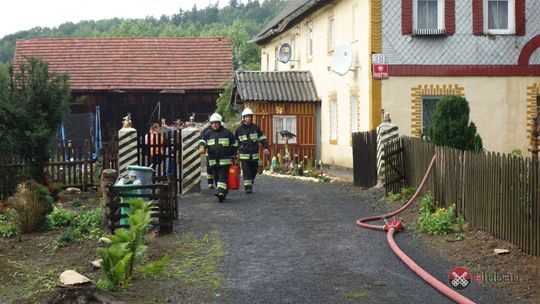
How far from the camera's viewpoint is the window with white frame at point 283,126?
31469 mm

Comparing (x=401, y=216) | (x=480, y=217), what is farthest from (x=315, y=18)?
(x=480, y=217)

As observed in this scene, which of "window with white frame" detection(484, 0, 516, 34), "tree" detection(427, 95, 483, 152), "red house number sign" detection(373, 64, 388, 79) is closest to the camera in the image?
"tree" detection(427, 95, 483, 152)

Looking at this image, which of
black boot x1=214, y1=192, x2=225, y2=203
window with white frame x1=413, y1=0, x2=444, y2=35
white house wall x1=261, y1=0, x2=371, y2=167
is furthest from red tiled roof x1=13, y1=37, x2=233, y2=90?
black boot x1=214, y1=192, x2=225, y2=203

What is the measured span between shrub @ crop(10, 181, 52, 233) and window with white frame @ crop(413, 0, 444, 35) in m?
12.2

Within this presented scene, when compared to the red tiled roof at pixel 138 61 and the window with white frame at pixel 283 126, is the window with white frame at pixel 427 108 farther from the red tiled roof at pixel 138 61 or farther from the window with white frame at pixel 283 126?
the red tiled roof at pixel 138 61

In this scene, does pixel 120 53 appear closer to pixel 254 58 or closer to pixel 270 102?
pixel 270 102

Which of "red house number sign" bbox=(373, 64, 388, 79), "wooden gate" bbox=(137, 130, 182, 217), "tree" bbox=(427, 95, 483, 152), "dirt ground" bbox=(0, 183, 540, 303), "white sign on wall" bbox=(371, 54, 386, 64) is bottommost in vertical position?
"dirt ground" bbox=(0, 183, 540, 303)

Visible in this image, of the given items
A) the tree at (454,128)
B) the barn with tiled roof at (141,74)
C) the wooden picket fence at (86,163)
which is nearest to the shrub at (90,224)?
the wooden picket fence at (86,163)

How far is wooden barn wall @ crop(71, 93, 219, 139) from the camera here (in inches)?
1574

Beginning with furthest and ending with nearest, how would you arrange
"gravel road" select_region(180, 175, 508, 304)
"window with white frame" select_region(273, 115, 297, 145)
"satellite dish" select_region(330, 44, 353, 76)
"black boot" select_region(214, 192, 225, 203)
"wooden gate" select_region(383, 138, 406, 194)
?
"window with white frame" select_region(273, 115, 297, 145) → "satellite dish" select_region(330, 44, 353, 76) → "wooden gate" select_region(383, 138, 406, 194) → "black boot" select_region(214, 192, 225, 203) → "gravel road" select_region(180, 175, 508, 304)

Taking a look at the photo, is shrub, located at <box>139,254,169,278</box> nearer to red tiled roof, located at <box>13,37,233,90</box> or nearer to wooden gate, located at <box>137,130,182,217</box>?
wooden gate, located at <box>137,130,182,217</box>

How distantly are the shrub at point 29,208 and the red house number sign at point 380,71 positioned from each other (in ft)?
36.2

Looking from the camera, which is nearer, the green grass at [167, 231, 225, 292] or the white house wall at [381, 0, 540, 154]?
the green grass at [167, 231, 225, 292]

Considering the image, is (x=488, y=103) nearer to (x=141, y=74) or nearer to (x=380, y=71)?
(x=380, y=71)
